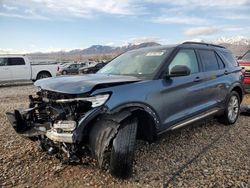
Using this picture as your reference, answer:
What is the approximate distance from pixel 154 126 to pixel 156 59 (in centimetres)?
117

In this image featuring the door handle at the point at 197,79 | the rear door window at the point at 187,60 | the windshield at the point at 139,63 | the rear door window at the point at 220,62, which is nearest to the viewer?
the windshield at the point at 139,63

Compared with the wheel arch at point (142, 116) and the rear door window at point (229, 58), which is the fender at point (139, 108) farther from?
the rear door window at point (229, 58)

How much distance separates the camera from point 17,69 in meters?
18.1

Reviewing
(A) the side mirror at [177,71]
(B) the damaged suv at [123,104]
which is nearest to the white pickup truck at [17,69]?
(B) the damaged suv at [123,104]

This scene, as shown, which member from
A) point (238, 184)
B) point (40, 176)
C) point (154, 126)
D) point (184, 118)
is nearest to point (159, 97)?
point (154, 126)

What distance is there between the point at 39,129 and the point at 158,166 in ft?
5.57

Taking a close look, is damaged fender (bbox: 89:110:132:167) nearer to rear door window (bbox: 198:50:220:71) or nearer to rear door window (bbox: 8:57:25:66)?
rear door window (bbox: 198:50:220:71)

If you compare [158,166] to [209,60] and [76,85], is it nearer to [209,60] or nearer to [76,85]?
[76,85]

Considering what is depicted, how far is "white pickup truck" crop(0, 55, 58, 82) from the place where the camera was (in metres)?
17.9

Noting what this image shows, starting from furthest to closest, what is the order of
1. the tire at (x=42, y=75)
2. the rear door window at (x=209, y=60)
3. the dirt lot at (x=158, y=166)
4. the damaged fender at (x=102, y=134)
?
the tire at (x=42, y=75)
the rear door window at (x=209, y=60)
the dirt lot at (x=158, y=166)
the damaged fender at (x=102, y=134)

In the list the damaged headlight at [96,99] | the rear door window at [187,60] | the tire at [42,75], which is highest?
the rear door window at [187,60]

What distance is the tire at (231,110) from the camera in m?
6.43

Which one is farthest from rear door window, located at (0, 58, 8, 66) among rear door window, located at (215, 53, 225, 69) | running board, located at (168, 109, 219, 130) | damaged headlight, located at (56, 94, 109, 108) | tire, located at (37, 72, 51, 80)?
damaged headlight, located at (56, 94, 109, 108)

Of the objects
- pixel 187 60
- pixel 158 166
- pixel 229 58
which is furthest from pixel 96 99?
pixel 229 58
